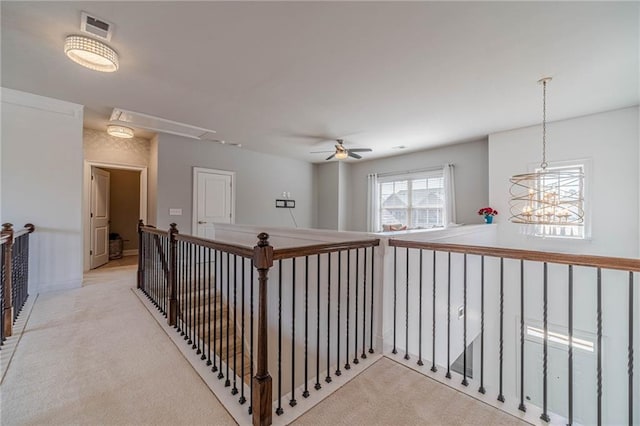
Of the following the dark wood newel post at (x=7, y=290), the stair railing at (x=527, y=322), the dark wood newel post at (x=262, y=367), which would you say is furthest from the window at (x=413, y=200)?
the dark wood newel post at (x=7, y=290)

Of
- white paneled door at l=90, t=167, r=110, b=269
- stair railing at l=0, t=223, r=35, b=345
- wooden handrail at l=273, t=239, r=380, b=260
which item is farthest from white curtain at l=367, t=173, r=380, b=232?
stair railing at l=0, t=223, r=35, b=345

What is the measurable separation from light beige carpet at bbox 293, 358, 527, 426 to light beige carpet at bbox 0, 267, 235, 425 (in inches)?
24.4

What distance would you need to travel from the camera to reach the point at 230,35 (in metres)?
Result: 2.25

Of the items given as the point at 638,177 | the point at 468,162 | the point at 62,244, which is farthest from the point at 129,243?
the point at 638,177

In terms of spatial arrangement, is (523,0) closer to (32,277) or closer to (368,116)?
(368,116)

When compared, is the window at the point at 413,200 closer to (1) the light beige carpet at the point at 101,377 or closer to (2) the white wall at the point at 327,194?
(2) the white wall at the point at 327,194

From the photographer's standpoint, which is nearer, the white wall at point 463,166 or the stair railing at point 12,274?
the stair railing at point 12,274

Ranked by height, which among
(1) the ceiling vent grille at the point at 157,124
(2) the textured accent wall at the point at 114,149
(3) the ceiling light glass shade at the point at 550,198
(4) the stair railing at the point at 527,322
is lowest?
(4) the stair railing at the point at 527,322

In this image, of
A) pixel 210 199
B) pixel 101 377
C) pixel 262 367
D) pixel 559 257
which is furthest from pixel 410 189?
pixel 101 377

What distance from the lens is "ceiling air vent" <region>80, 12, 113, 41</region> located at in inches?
80.7

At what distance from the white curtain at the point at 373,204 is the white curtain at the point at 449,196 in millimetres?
1783

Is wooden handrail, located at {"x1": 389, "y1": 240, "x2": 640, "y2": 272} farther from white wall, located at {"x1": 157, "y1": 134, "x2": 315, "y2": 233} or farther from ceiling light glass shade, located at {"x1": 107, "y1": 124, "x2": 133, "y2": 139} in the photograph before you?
ceiling light glass shade, located at {"x1": 107, "y1": 124, "x2": 133, "y2": 139}

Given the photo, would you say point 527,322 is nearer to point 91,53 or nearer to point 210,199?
point 210,199

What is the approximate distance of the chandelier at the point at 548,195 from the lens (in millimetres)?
3055
